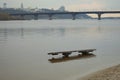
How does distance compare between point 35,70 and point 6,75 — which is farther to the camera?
point 35,70

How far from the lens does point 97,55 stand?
3744 centimetres

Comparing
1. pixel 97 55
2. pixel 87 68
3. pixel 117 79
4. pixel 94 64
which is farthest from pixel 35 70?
pixel 97 55

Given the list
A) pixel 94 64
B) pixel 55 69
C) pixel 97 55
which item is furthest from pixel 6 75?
pixel 97 55

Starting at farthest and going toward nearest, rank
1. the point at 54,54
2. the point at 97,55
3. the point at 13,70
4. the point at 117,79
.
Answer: the point at 97,55
the point at 54,54
the point at 13,70
the point at 117,79

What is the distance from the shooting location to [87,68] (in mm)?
28391

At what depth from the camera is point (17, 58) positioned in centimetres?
3350

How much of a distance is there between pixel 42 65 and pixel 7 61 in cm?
406

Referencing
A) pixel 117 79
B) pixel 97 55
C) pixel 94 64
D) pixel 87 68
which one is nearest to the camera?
pixel 117 79

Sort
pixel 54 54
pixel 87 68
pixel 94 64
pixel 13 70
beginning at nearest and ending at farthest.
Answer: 1. pixel 13 70
2. pixel 87 68
3. pixel 94 64
4. pixel 54 54

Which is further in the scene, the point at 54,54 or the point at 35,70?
the point at 54,54

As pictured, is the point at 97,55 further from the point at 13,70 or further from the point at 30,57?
→ the point at 13,70

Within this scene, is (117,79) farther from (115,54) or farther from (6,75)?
(115,54)

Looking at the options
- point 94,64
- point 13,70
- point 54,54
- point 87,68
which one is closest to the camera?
point 13,70

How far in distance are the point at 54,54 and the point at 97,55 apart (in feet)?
20.4
